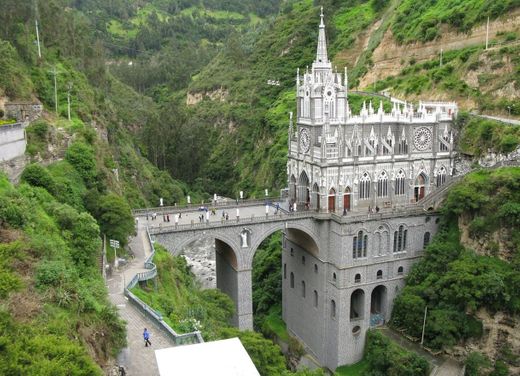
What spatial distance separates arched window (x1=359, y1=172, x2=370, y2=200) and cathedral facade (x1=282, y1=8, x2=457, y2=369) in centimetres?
10

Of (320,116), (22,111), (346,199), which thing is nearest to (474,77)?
(320,116)

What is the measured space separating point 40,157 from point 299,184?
75.8 ft

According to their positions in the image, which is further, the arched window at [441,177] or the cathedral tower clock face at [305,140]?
the arched window at [441,177]

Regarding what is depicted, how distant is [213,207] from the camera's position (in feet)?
161

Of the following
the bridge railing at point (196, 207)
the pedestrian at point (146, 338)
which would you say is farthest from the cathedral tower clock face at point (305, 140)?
the pedestrian at point (146, 338)

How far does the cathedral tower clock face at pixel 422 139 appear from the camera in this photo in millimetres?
49906

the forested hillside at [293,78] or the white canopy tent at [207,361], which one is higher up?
the forested hillside at [293,78]

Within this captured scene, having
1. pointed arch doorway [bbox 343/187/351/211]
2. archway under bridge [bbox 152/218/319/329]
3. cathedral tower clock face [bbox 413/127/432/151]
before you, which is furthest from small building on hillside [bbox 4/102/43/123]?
cathedral tower clock face [bbox 413/127/432/151]

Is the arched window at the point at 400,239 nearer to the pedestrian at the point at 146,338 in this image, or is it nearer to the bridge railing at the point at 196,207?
the bridge railing at the point at 196,207

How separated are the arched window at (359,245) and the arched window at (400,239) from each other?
11.5ft

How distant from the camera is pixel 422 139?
50.2m

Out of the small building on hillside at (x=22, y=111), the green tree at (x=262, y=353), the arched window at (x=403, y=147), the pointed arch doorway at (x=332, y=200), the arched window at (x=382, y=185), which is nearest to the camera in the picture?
the green tree at (x=262, y=353)

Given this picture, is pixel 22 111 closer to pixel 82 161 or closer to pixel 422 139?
pixel 82 161

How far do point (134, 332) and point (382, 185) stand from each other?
2992 cm
